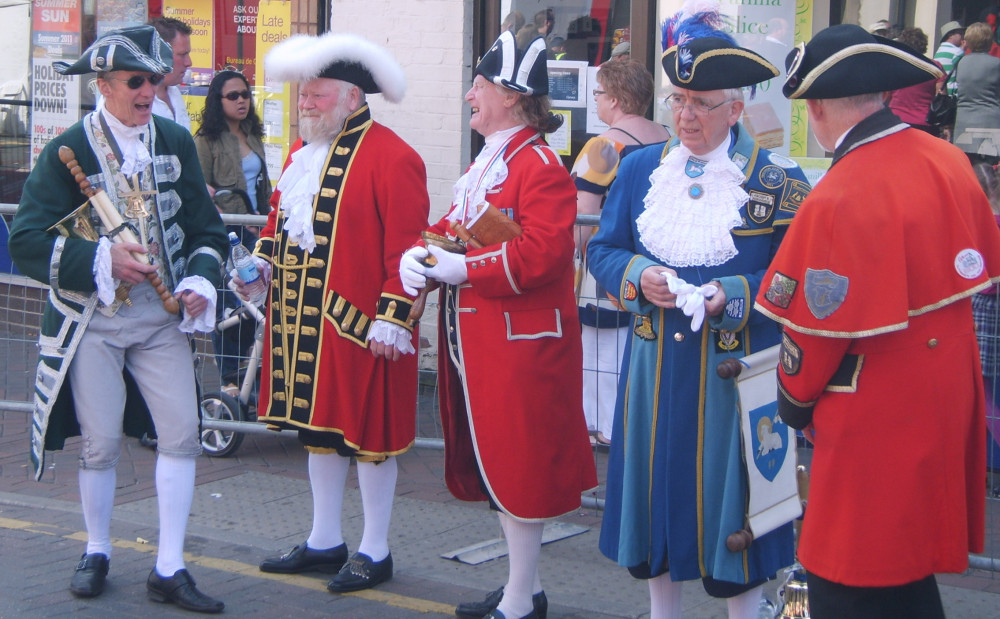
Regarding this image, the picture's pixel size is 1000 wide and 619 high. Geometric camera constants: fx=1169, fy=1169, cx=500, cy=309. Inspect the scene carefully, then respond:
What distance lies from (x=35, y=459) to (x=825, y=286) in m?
3.21

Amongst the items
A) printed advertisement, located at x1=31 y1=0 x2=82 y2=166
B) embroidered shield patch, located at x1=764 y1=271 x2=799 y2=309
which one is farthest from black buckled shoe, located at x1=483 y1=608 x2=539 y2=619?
printed advertisement, located at x1=31 y1=0 x2=82 y2=166

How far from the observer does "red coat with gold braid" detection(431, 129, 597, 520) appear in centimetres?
391

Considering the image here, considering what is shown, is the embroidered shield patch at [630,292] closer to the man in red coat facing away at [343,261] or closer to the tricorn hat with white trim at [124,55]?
the man in red coat facing away at [343,261]

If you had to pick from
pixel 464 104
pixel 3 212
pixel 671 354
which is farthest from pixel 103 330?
pixel 464 104

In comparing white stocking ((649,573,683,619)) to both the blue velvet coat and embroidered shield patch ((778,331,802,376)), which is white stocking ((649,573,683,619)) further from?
embroidered shield patch ((778,331,802,376))

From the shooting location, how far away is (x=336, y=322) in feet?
14.6

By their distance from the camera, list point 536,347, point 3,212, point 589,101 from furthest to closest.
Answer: point 589,101 → point 3,212 → point 536,347

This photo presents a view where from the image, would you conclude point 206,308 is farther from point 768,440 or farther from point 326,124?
point 768,440

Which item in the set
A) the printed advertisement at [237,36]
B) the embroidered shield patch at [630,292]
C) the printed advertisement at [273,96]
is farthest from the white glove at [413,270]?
the printed advertisement at [237,36]

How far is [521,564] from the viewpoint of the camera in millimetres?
4094

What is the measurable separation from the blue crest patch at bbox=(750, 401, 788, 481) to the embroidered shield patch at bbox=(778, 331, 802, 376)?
20.3 inches

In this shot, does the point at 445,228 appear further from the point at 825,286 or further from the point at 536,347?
the point at 825,286

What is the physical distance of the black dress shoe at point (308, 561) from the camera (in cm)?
475

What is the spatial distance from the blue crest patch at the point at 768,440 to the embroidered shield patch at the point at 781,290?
629 millimetres
